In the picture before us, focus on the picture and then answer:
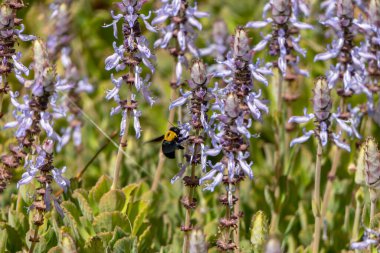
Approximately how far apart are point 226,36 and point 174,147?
2145mm

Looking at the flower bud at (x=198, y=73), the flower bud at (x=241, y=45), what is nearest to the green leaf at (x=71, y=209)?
the flower bud at (x=198, y=73)

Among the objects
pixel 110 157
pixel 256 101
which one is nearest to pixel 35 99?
pixel 256 101

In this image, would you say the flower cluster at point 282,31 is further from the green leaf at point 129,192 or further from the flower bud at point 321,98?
the green leaf at point 129,192

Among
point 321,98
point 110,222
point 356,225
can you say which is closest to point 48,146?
point 110,222

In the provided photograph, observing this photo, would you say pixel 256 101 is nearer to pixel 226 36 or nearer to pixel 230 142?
pixel 230 142

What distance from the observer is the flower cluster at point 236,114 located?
2.99 meters

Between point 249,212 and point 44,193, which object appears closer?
point 44,193

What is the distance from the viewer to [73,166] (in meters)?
5.07

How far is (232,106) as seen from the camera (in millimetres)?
2930

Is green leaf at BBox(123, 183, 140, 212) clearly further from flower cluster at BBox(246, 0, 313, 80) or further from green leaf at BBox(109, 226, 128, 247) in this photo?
flower cluster at BBox(246, 0, 313, 80)

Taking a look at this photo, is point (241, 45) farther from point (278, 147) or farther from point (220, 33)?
point (220, 33)

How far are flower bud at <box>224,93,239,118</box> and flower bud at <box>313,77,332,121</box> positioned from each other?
54 cm

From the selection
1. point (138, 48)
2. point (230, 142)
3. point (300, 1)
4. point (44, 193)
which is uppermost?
point (300, 1)

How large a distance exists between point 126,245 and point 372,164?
1.22 meters
